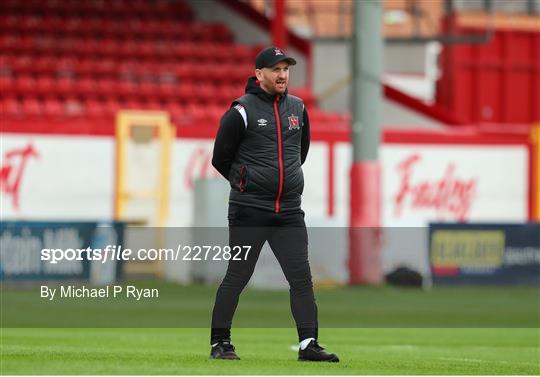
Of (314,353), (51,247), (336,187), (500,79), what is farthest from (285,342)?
(500,79)

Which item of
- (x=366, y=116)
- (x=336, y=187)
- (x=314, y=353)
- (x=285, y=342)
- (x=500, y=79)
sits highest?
(x=500, y=79)

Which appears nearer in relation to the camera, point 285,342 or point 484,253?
point 285,342

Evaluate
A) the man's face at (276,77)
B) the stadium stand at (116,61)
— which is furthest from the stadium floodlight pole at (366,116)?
the man's face at (276,77)

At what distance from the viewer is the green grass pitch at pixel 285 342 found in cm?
862

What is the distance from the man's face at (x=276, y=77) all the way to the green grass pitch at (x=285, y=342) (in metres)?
1.77

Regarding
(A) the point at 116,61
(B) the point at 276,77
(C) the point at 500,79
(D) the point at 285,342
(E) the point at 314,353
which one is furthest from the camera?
(C) the point at 500,79

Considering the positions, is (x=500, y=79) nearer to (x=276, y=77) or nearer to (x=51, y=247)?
(x=51, y=247)

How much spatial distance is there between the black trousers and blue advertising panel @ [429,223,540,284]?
1402 cm

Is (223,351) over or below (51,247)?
over

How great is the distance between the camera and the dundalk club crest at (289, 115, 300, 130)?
28.8ft

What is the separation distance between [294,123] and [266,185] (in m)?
0.45

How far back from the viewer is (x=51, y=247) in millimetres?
21203

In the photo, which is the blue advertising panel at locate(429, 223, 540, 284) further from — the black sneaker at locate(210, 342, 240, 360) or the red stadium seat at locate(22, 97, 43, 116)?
the black sneaker at locate(210, 342, 240, 360)

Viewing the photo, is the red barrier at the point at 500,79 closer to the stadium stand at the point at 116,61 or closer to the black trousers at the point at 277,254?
the stadium stand at the point at 116,61
